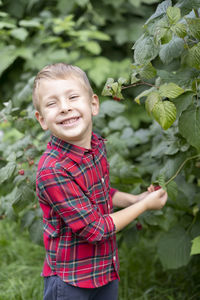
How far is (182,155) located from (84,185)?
596 millimetres

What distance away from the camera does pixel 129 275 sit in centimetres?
241

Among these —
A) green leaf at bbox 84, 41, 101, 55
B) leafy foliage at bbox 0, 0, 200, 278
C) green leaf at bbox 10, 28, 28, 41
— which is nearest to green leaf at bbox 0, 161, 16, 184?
leafy foliage at bbox 0, 0, 200, 278

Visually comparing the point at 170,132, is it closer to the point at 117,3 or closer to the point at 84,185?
the point at 84,185

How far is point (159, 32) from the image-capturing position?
1.23 meters

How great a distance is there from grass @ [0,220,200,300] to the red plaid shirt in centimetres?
60

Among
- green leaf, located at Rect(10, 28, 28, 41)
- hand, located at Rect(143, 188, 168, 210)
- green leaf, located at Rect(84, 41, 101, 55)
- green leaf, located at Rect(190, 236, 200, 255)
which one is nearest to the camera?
hand, located at Rect(143, 188, 168, 210)

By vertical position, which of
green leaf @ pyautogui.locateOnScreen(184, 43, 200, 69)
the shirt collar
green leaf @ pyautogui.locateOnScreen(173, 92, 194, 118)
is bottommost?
the shirt collar

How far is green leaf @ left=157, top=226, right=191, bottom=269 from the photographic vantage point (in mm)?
1970

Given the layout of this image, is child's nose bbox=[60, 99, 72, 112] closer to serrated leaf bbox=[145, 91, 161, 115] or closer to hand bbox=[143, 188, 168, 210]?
serrated leaf bbox=[145, 91, 161, 115]

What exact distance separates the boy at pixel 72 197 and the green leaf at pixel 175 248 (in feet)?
2.01

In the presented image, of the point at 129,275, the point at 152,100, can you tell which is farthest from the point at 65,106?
the point at 129,275

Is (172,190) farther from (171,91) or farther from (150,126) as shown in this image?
(150,126)

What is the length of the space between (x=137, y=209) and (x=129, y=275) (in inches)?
44.1

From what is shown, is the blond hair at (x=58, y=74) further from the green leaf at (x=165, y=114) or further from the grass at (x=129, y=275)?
the grass at (x=129, y=275)
